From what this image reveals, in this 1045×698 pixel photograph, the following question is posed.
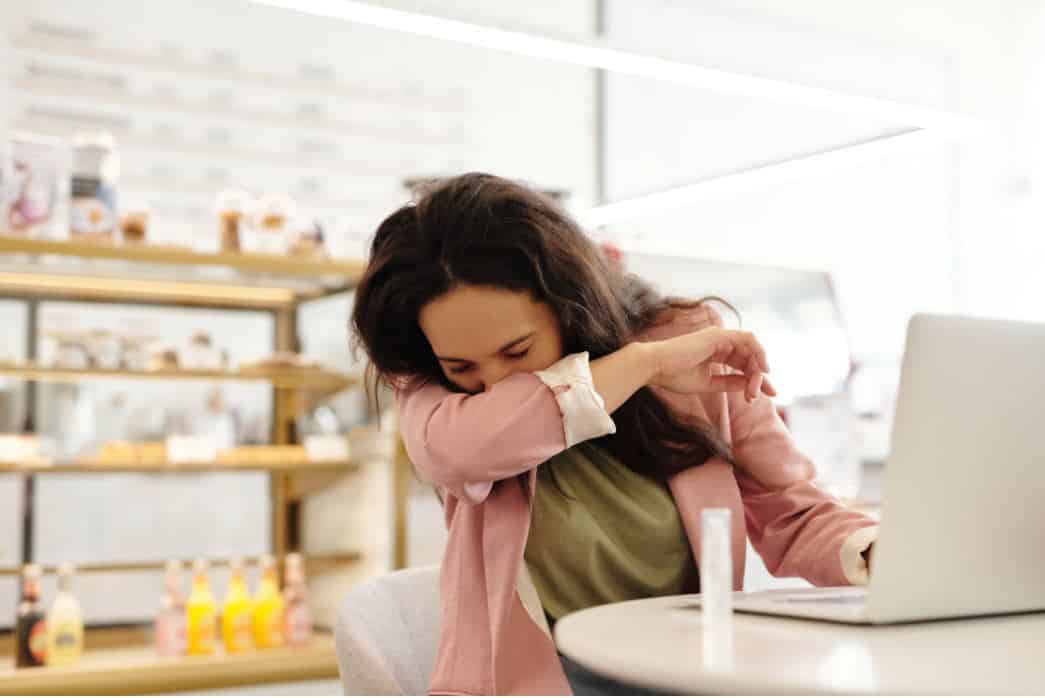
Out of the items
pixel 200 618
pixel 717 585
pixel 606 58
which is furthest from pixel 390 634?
pixel 200 618

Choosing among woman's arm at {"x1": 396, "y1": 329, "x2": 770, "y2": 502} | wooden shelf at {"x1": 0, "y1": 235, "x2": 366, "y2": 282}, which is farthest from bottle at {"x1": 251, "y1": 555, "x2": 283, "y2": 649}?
woman's arm at {"x1": 396, "y1": 329, "x2": 770, "y2": 502}

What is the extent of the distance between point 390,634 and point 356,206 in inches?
122

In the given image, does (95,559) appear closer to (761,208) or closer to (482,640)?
(482,640)

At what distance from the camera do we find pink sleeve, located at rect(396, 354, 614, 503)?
1279mm

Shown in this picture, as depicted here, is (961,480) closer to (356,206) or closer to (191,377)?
(191,377)

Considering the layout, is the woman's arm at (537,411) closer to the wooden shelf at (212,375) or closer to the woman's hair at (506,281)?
→ the woman's hair at (506,281)

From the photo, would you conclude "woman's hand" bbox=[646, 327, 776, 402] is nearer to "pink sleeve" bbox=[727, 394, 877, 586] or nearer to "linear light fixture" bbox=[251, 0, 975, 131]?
"pink sleeve" bbox=[727, 394, 877, 586]

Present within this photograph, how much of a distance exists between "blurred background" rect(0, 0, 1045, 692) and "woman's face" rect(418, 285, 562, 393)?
0.52 m

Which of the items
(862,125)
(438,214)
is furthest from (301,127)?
(438,214)

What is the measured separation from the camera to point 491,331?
137 cm

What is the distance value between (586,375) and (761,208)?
387 centimetres

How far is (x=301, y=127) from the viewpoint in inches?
170

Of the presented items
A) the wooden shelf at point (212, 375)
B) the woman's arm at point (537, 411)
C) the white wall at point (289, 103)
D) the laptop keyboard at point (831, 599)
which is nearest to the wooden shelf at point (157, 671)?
the wooden shelf at point (212, 375)

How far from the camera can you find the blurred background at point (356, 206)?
320cm
